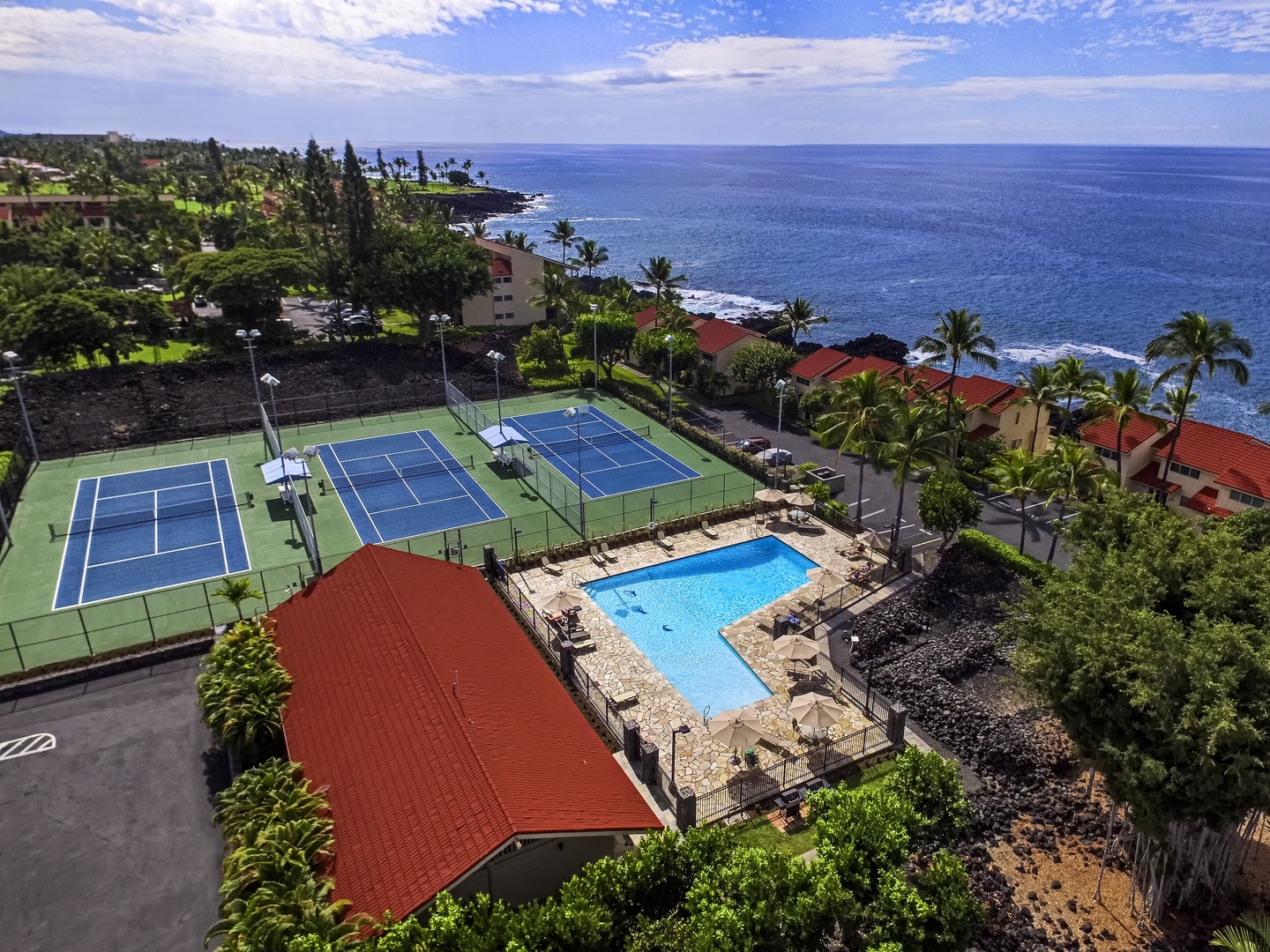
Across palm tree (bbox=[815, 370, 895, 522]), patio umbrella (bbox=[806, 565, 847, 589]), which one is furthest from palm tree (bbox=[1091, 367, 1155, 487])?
patio umbrella (bbox=[806, 565, 847, 589])

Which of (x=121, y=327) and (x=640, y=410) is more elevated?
(x=121, y=327)

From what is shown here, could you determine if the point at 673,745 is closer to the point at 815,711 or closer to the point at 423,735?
the point at 815,711

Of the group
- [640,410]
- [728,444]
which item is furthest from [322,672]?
[640,410]

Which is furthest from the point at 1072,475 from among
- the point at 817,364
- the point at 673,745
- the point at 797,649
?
the point at 817,364

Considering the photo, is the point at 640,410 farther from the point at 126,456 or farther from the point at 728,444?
the point at 126,456

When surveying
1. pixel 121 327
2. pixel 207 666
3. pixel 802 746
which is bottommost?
pixel 802 746

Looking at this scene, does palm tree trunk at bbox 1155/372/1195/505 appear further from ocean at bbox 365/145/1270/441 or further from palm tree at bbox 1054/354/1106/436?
ocean at bbox 365/145/1270/441
